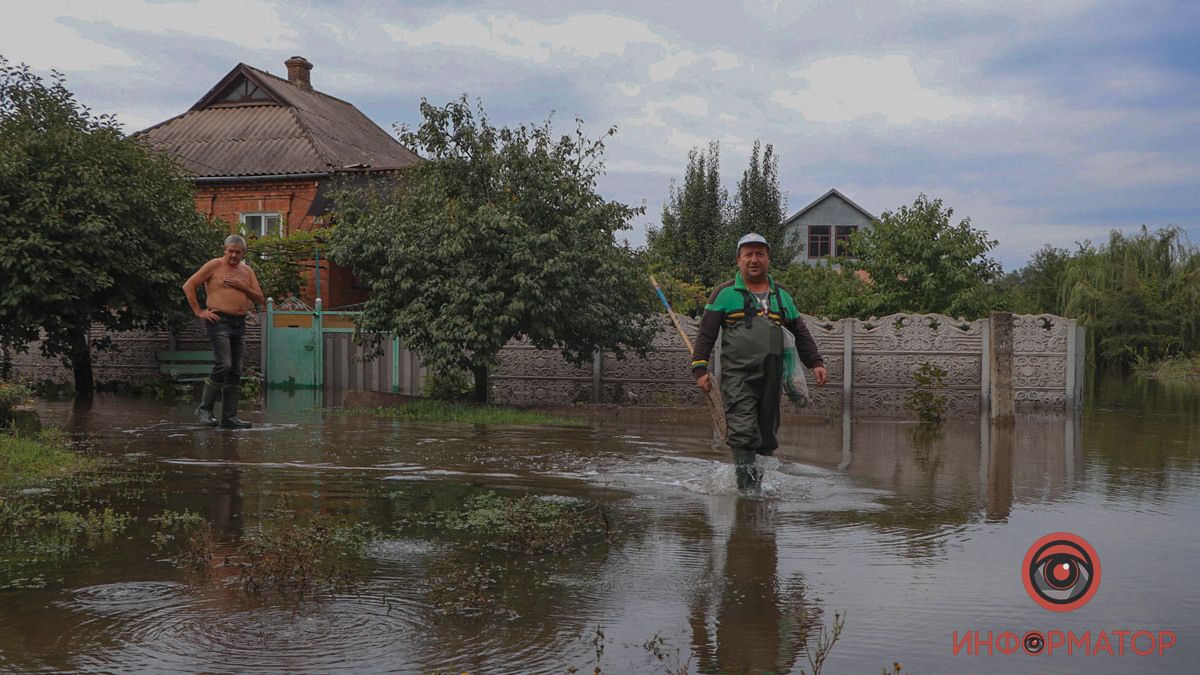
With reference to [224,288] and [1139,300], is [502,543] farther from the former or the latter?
[1139,300]

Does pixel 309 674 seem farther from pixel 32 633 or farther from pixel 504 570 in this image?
pixel 504 570

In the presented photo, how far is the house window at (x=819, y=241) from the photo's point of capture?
173 ft

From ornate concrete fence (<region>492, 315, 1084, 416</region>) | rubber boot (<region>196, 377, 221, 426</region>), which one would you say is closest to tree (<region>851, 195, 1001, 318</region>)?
ornate concrete fence (<region>492, 315, 1084, 416</region>)

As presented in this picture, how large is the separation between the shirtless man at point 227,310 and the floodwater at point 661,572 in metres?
1.19

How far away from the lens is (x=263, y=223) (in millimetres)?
30656

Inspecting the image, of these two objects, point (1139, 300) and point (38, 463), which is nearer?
point (38, 463)

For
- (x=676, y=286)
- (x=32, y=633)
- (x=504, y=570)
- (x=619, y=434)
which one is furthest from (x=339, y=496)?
(x=676, y=286)

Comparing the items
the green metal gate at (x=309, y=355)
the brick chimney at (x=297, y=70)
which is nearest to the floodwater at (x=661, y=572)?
the green metal gate at (x=309, y=355)

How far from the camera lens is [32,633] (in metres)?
4.05

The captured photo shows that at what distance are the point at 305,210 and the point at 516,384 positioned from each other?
43.0 ft

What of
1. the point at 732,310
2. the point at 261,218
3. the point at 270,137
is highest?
the point at 270,137

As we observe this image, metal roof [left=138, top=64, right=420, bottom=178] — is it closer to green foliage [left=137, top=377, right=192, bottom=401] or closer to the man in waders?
green foliage [left=137, top=377, right=192, bottom=401]

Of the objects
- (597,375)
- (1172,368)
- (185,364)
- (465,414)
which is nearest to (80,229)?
(185,364)

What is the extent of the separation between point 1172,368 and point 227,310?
37.0 metres
